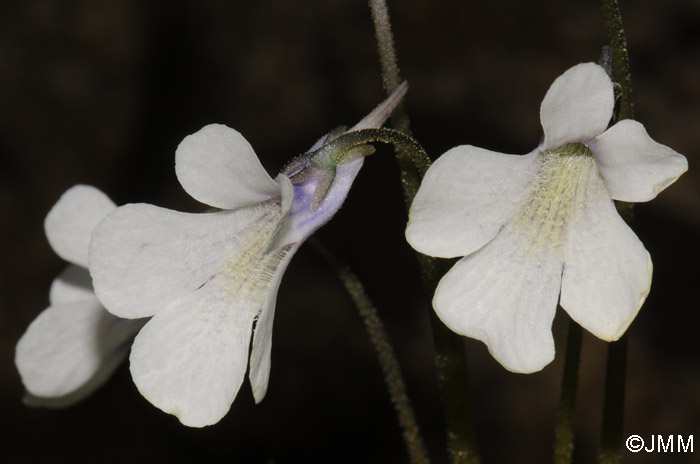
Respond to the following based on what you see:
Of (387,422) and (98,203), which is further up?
(98,203)

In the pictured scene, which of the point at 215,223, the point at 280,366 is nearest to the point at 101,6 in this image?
the point at 280,366

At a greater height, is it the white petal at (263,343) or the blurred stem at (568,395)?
the white petal at (263,343)

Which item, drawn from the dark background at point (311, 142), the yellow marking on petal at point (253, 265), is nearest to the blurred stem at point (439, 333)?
the yellow marking on petal at point (253, 265)

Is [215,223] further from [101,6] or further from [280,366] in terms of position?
[101,6]

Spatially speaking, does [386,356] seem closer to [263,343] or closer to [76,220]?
[263,343]

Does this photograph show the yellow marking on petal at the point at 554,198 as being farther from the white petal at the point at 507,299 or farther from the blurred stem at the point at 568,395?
the blurred stem at the point at 568,395

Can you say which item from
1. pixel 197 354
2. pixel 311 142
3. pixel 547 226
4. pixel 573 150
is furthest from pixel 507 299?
pixel 311 142
